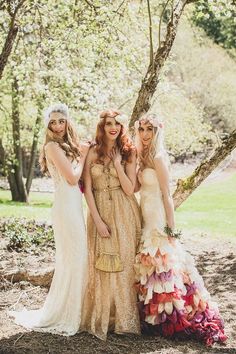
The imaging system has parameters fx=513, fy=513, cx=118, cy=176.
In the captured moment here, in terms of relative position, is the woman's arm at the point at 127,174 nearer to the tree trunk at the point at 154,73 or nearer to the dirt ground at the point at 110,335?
the dirt ground at the point at 110,335

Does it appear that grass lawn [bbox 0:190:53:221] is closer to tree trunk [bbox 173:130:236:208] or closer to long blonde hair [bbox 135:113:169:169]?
tree trunk [bbox 173:130:236:208]

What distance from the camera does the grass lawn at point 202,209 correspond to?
14.1 m

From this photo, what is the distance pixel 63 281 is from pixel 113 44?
23.2 ft

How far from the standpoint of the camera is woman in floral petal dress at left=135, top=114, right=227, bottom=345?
5.52m

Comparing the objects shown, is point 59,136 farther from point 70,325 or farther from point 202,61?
point 202,61

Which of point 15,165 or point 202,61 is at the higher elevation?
point 202,61

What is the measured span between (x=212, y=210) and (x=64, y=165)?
1562cm

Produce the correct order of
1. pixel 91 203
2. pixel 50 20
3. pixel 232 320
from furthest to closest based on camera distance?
pixel 50 20 → pixel 232 320 → pixel 91 203

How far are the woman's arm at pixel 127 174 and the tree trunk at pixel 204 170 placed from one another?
8.79 ft

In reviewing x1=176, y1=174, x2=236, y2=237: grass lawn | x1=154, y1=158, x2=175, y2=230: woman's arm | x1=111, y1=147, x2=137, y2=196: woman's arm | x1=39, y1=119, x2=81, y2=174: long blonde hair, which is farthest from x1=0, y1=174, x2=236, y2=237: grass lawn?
x1=39, y1=119, x2=81, y2=174: long blonde hair

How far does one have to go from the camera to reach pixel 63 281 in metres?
5.77

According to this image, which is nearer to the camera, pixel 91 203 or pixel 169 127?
pixel 91 203

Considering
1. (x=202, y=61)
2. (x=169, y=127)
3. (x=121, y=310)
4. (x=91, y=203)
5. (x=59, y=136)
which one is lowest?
(x=121, y=310)

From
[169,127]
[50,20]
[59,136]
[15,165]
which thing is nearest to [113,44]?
[50,20]
